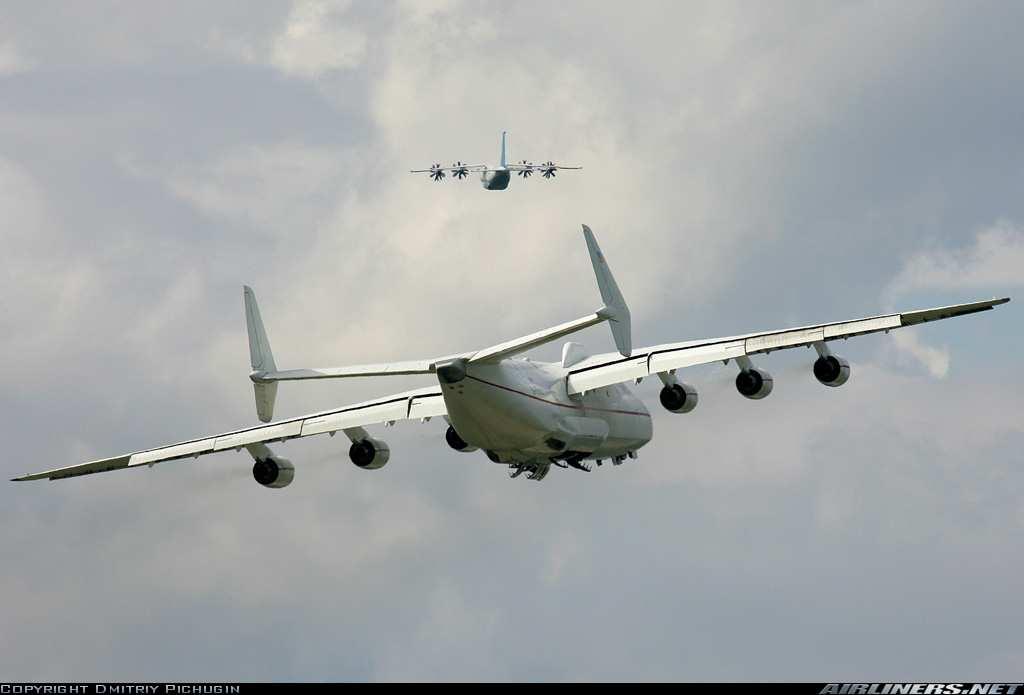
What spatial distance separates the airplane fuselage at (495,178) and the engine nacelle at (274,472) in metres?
68.5

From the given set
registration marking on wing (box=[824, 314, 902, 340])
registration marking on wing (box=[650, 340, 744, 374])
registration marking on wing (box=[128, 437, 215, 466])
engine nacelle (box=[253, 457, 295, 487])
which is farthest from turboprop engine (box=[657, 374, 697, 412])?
registration marking on wing (box=[128, 437, 215, 466])

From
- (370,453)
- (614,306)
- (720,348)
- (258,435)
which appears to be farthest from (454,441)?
(614,306)

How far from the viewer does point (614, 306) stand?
42.4 m

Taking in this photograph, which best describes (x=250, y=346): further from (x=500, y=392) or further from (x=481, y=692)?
(x=481, y=692)

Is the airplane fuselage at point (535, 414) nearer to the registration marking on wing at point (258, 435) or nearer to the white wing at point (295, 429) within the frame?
the white wing at point (295, 429)

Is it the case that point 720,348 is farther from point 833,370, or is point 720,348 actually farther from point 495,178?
point 495,178

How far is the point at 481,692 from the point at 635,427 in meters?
15.4

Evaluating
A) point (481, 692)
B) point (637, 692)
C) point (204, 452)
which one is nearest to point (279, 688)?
point (481, 692)

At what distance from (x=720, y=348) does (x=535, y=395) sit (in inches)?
205

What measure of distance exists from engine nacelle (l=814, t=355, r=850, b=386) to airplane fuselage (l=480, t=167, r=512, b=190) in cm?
7258

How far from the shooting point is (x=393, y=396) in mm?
53344

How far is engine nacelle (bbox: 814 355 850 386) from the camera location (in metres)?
48.2

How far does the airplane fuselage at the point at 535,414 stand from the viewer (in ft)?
153

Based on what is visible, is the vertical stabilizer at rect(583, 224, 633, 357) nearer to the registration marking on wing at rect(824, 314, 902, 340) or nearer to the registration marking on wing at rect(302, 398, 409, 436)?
the registration marking on wing at rect(824, 314, 902, 340)
